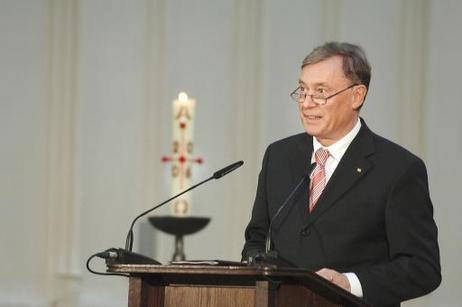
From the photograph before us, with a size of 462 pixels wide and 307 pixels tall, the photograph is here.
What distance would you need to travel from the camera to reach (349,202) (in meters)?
3.54

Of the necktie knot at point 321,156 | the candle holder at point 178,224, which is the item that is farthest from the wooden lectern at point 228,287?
the candle holder at point 178,224

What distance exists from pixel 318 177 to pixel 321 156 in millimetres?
80

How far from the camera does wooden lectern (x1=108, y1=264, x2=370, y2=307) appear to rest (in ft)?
9.40

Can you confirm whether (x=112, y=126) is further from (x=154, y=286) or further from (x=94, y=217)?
(x=154, y=286)

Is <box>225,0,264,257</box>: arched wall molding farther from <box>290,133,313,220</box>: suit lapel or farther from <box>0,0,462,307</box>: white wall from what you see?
<box>290,133,313,220</box>: suit lapel

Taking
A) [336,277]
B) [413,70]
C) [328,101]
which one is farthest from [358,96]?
[413,70]

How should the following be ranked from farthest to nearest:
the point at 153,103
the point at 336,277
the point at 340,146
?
the point at 153,103 → the point at 340,146 → the point at 336,277

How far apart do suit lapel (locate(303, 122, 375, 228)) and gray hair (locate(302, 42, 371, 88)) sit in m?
0.22

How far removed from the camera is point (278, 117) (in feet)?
23.0

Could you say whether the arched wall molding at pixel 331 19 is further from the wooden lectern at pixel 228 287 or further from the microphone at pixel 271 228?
the wooden lectern at pixel 228 287

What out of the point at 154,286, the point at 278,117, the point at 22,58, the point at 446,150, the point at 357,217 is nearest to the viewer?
the point at 154,286

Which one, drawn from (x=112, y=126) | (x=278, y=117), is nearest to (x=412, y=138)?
(x=278, y=117)

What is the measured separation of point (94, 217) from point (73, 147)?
19.7 inches

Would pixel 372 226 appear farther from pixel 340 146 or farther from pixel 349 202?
pixel 340 146
